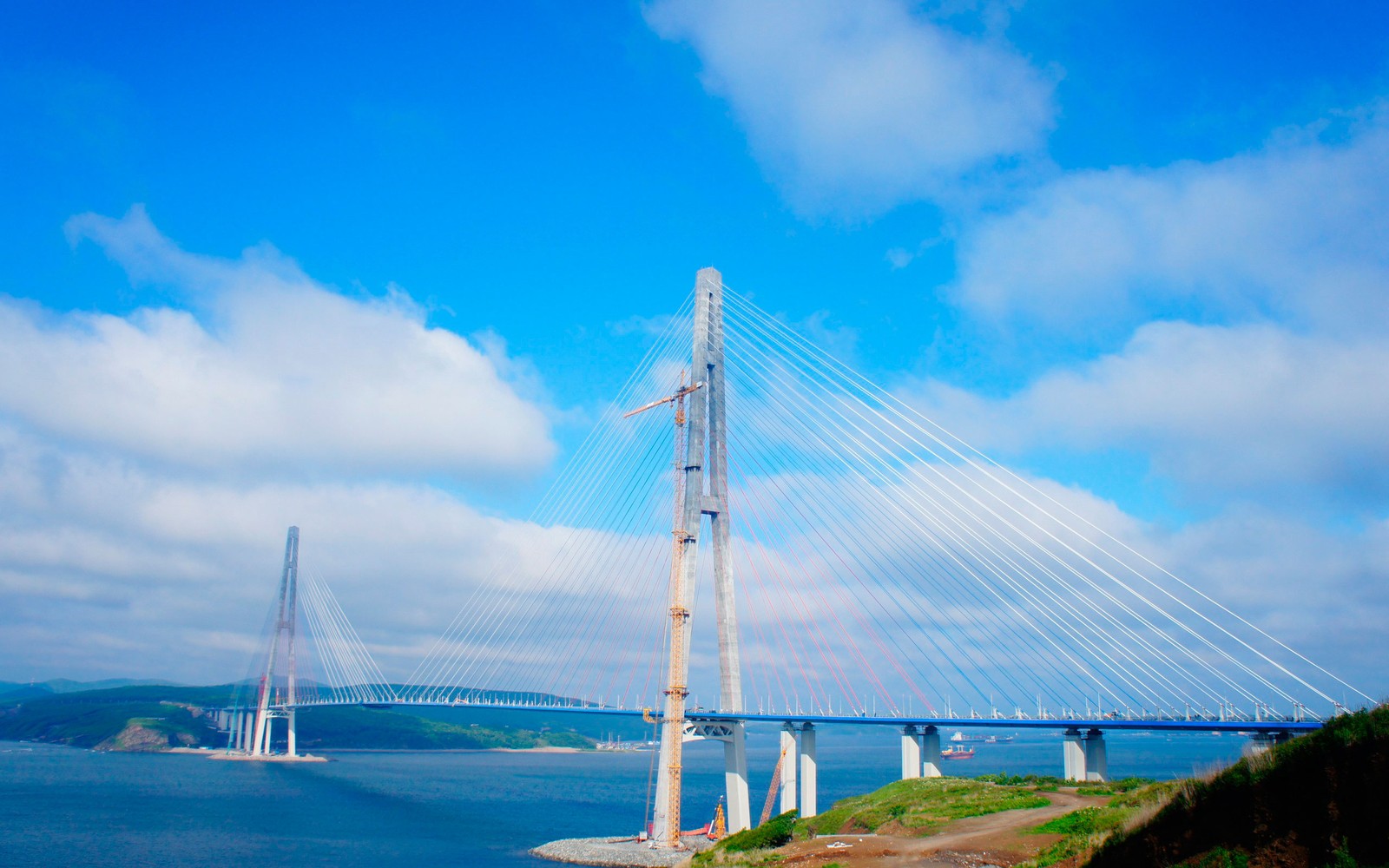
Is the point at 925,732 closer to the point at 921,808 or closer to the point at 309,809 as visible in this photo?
the point at 921,808

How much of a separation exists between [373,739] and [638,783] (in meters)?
85.4

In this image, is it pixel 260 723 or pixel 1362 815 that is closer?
pixel 1362 815

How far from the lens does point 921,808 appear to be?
3066cm

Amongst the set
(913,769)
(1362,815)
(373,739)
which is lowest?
(373,739)

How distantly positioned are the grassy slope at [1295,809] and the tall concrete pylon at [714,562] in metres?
30.5

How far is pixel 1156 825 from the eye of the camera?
13.7 metres

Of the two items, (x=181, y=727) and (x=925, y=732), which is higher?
(x=925, y=732)

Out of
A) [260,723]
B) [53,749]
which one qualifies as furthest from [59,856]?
[53,749]

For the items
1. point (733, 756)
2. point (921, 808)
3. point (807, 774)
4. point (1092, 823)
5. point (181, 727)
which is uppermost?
point (1092, 823)

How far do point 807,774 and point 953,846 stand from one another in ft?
79.2

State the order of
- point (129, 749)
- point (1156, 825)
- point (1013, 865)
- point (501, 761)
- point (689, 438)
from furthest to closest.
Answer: point (501, 761), point (129, 749), point (689, 438), point (1013, 865), point (1156, 825)

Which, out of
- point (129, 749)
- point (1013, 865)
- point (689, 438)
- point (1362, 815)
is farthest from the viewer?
point (129, 749)

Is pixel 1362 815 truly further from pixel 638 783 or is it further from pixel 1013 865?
pixel 638 783

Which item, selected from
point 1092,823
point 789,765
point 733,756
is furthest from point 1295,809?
point 789,765
